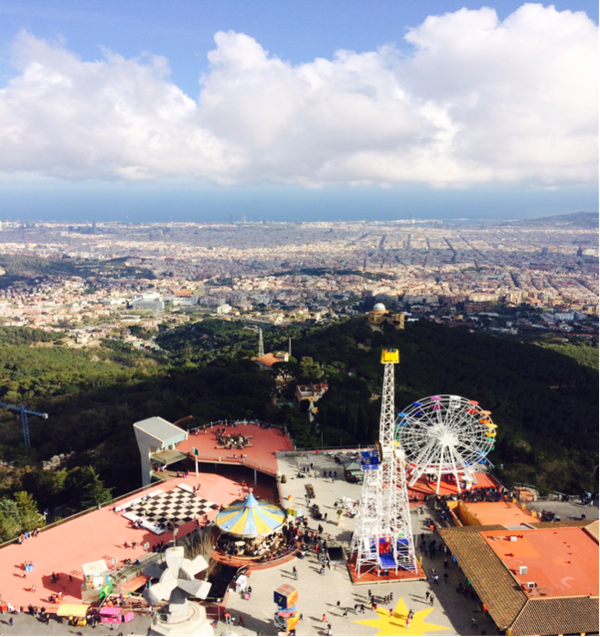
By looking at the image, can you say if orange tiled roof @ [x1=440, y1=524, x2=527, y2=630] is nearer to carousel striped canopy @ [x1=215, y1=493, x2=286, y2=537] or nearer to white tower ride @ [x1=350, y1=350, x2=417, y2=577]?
white tower ride @ [x1=350, y1=350, x2=417, y2=577]

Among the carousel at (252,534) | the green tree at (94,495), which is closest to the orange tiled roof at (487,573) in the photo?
the carousel at (252,534)

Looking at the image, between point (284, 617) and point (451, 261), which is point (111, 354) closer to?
point (284, 617)

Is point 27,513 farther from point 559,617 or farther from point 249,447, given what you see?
point 559,617

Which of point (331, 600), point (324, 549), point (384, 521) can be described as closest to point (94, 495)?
point (324, 549)

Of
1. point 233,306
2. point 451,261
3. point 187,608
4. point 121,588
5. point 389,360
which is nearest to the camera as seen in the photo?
point 187,608

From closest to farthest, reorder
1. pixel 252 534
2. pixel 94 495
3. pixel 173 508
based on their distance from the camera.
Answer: pixel 252 534, pixel 173 508, pixel 94 495

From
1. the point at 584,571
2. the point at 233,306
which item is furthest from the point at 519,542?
the point at 233,306
